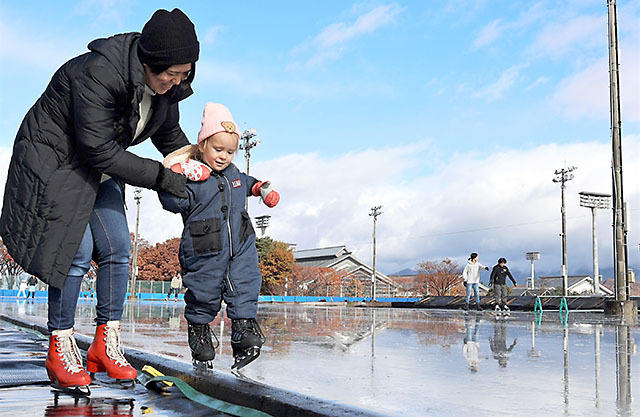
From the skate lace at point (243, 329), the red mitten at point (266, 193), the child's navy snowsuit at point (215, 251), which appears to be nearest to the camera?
the child's navy snowsuit at point (215, 251)

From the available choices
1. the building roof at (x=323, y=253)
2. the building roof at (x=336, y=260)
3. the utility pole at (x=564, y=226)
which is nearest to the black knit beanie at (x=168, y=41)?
the utility pole at (x=564, y=226)

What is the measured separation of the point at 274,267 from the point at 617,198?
39.8 m

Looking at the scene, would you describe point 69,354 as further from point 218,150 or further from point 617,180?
point 617,180

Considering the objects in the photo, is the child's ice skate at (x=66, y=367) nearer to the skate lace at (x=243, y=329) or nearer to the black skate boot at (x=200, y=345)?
the black skate boot at (x=200, y=345)

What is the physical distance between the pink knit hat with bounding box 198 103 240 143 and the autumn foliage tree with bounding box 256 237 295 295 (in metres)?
50.2

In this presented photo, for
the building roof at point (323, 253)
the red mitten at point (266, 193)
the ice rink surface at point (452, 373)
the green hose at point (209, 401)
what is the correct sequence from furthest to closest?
the building roof at point (323, 253), the red mitten at point (266, 193), the ice rink surface at point (452, 373), the green hose at point (209, 401)

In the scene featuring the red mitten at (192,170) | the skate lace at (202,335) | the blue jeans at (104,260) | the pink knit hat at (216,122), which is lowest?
the skate lace at (202,335)

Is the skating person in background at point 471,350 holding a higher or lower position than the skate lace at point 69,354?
lower

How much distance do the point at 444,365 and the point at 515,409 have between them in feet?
4.26

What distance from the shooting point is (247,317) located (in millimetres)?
2869

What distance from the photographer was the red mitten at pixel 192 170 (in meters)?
2.80

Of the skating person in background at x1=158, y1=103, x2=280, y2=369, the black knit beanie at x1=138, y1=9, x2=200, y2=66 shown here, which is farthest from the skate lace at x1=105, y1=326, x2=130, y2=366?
the black knit beanie at x1=138, y1=9, x2=200, y2=66

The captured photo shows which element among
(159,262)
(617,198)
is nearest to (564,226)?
(617,198)

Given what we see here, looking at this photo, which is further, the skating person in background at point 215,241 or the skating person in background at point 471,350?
the skating person in background at point 471,350
